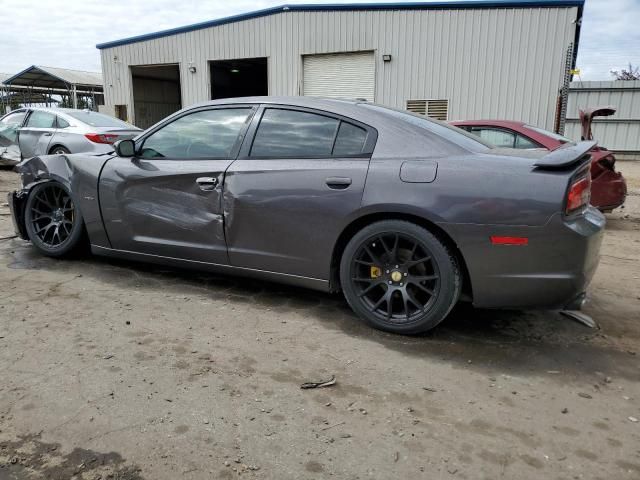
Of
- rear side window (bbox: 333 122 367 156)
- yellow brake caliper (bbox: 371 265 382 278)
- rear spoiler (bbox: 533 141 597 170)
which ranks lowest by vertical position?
yellow brake caliper (bbox: 371 265 382 278)

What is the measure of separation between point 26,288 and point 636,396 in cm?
412

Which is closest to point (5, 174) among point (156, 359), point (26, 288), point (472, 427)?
point (26, 288)

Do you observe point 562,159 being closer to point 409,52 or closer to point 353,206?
point 353,206

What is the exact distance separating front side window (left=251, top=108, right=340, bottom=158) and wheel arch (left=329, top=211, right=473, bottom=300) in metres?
0.52

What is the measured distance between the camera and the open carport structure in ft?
89.6

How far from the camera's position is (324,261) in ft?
11.4

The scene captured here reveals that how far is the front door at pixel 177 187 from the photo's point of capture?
149 inches

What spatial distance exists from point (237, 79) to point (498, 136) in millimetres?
20044

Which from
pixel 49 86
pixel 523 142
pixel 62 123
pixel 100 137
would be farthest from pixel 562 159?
pixel 49 86

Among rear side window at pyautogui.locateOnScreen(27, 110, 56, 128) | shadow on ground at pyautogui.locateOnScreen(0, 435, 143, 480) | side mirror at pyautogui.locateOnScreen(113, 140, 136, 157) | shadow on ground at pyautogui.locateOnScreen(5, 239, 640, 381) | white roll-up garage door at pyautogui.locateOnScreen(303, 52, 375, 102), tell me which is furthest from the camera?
white roll-up garage door at pyautogui.locateOnScreen(303, 52, 375, 102)

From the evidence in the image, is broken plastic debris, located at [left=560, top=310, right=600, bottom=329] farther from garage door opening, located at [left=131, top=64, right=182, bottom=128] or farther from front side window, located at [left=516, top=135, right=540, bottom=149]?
garage door opening, located at [left=131, top=64, right=182, bottom=128]

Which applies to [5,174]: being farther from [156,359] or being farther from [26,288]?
[156,359]

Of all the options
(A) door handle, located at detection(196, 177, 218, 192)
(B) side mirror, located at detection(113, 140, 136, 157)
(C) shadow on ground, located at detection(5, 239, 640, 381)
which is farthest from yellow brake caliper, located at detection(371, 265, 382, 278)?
(B) side mirror, located at detection(113, 140, 136, 157)

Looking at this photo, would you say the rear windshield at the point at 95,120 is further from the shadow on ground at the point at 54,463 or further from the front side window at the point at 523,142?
the shadow on ground at the point at 54,463
